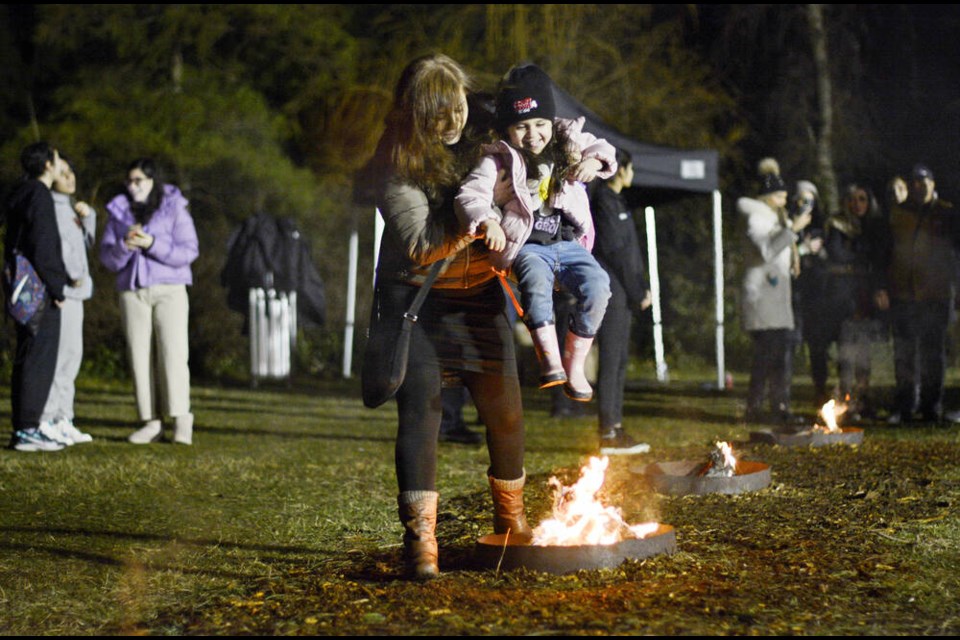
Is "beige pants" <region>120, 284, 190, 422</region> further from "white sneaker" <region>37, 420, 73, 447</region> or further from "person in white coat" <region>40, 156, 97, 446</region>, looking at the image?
"white sneaker" <region>37, 420, 73, 447</region>

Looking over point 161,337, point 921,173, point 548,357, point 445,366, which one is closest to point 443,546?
point 548,357

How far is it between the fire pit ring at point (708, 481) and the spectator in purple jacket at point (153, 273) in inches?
157

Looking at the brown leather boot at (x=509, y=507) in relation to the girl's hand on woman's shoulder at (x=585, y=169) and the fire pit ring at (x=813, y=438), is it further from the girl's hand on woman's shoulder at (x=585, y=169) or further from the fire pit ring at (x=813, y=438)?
the fire pit ring at (x=813, y=438)

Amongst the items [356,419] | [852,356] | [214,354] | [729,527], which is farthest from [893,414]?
[214,354]

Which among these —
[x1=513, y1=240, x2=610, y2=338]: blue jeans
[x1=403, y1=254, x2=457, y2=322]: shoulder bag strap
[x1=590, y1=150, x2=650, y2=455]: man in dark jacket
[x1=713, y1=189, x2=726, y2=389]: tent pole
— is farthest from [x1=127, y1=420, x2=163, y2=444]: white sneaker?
[x1=713, y1=189, x2=726, y2=389]: tent pole

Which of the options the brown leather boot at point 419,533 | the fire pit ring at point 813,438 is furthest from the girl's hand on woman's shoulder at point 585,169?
the fire pit ring at point 813,438

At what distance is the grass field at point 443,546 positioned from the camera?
4059 millimetres

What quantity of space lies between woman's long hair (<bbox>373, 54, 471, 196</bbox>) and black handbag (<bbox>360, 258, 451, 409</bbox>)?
31 cm

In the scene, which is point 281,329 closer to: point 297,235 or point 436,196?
point 297,235

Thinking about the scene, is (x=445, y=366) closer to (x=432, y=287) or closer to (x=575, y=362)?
(x=432, y=287)

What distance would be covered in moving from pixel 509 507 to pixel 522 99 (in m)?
1.54

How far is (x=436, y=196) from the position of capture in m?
4.51

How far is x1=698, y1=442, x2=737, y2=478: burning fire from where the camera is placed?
21.5 ft

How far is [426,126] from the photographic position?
4.49 meters
